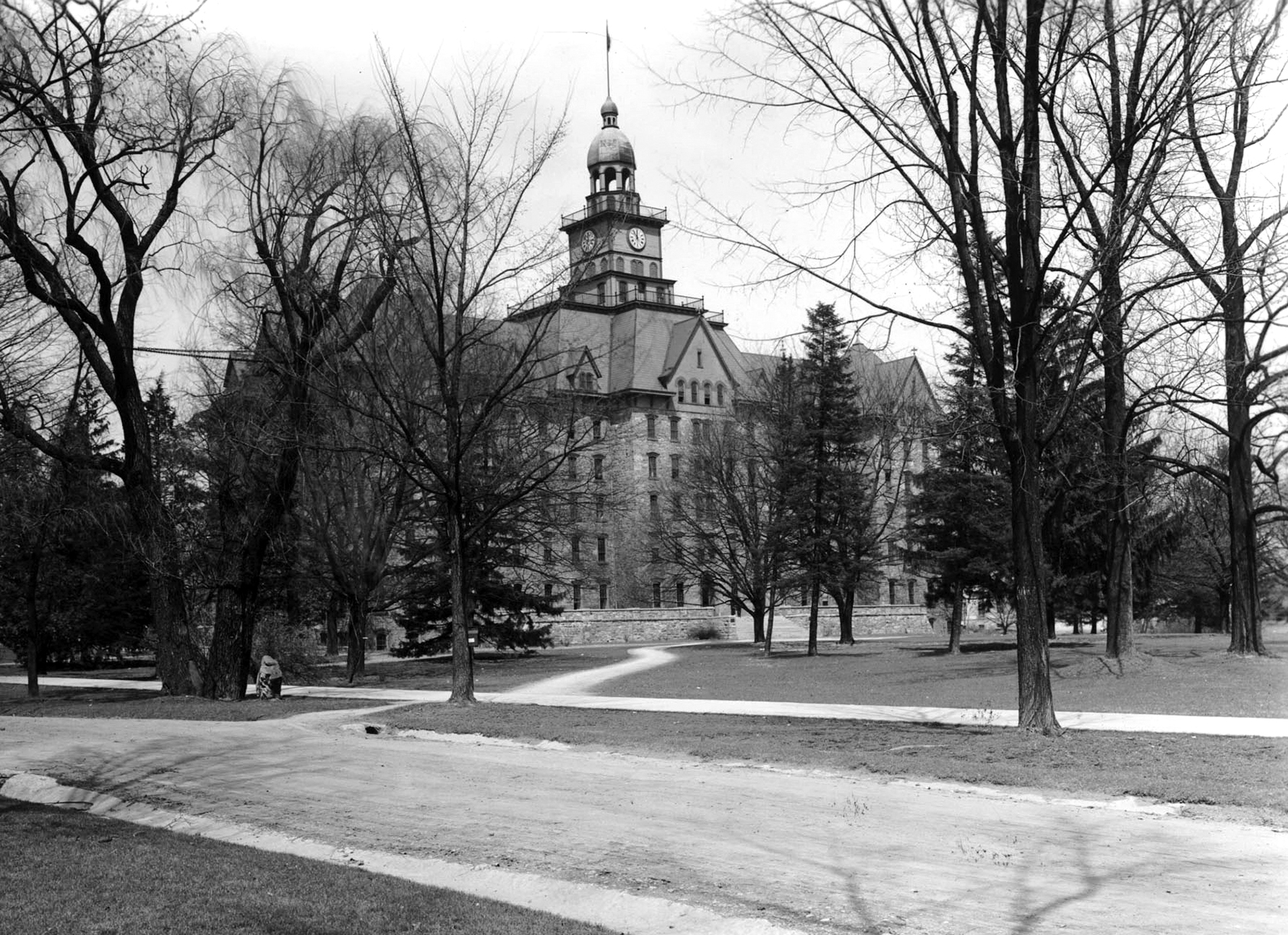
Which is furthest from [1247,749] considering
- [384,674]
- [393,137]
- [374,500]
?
[384,674]

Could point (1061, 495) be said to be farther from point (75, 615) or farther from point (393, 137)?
point (75, 615)

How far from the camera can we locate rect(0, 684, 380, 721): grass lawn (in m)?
23.4

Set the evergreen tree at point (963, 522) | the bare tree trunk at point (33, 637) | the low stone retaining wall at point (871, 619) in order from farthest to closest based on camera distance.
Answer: the low stone retaining wall at point (871, 619) < the evergreen tree at point (963, 522) < the bare tree trunk at point (33, 637)

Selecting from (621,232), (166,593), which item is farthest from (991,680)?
(621,232)

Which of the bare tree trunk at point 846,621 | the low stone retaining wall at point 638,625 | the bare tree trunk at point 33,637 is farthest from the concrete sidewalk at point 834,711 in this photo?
the low stone retaining wall at point 638,625

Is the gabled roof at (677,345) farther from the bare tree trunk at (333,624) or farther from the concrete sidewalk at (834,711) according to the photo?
the concrete sidewalk at (834,711)

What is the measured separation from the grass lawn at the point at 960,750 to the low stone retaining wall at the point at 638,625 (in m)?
44.2

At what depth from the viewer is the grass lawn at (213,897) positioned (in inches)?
281

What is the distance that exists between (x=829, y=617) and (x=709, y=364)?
20489 millimetres

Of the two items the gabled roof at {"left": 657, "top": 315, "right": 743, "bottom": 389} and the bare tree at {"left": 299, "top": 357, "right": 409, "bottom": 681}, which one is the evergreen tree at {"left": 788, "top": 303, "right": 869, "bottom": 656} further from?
the gabled roof at {"left": 657, "top": 315, "right": 743, "bottom": 389}

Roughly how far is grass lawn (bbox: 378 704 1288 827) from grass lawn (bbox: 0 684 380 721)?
378cm

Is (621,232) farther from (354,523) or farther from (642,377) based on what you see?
(354,523)

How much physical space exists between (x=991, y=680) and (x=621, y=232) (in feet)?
213

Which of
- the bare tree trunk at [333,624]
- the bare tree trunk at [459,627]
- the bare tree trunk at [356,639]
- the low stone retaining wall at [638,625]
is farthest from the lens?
the low stone retaining wall at [638,625]
